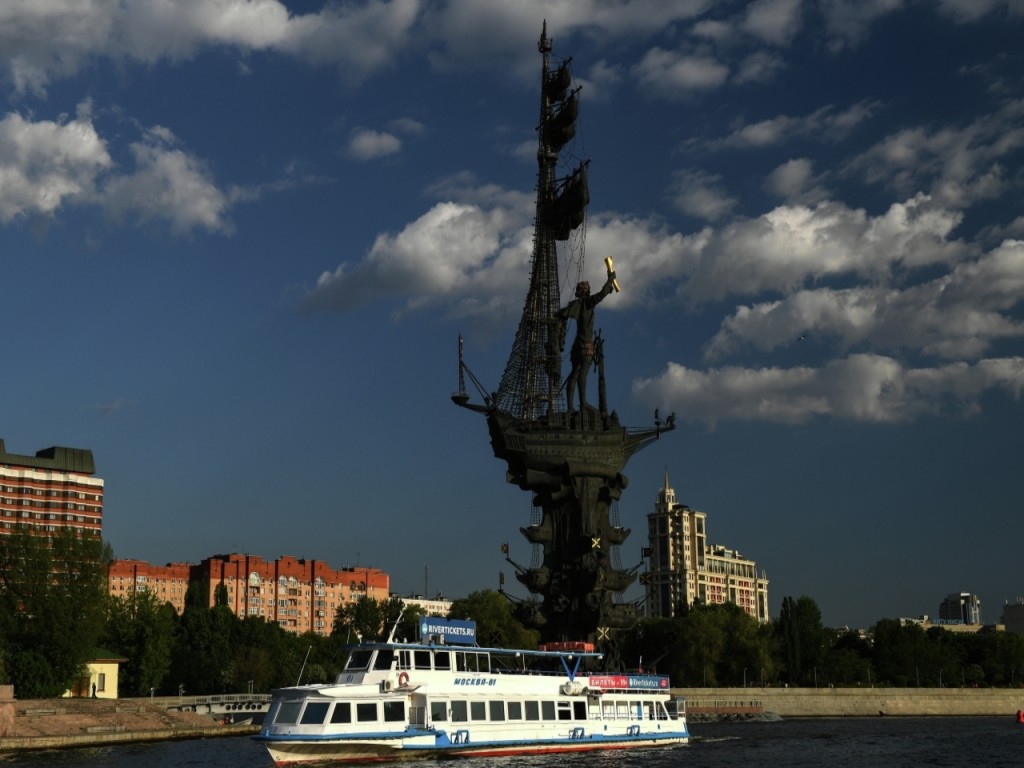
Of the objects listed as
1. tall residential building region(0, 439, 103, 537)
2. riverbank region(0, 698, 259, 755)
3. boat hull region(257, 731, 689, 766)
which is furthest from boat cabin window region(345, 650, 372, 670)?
tall residential building region(0, 439, 103, 537)

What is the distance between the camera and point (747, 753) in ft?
222

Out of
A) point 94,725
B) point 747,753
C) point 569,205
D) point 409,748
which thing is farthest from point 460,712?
point 569,205

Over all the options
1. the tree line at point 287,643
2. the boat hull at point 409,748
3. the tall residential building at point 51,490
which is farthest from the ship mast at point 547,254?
the tall residential building at point 51,490

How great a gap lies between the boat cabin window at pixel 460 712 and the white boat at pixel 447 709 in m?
0.05

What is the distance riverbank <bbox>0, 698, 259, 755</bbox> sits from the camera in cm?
7362

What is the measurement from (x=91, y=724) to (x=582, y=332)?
160ft

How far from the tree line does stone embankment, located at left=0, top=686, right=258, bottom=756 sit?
743 centimetres

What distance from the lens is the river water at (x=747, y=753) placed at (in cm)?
5900

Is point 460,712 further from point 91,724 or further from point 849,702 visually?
point 849,702

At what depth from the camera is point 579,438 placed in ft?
319

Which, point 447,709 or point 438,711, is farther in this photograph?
point 447,709

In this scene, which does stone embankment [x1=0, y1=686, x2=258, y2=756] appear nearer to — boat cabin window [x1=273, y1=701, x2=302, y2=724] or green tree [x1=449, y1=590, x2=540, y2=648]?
boat cabin window [x1=273, y1=701, x2=302, y2=724]

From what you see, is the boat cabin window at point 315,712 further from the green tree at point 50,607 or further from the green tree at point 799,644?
the green tree at point 799,644

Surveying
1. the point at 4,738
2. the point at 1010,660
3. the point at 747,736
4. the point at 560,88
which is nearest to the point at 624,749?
the point at 747,736
